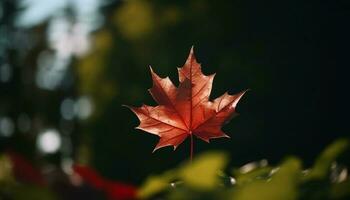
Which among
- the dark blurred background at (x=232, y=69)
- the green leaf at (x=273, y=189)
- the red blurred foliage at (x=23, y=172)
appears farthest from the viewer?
the dark blurred background at (x=232, y=69)

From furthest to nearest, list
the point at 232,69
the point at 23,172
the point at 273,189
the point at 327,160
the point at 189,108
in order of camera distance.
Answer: the point at 232,69
the point at 189,108
the point at 23,172
the point at 327,160
the point at 273,189

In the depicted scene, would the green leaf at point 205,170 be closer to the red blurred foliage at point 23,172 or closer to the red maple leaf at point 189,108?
the red blurred foliage at point 23,172

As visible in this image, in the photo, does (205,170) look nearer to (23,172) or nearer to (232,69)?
(23,172)

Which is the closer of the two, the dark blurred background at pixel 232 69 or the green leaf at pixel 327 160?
the green leaf at pixel 327 160

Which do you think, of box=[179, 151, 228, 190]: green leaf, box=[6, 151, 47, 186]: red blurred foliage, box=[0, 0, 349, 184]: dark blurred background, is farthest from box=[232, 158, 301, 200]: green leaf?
box=[0, 0, 349, 184]: dark blurred background

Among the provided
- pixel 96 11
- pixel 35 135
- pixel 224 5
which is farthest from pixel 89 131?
pixel 35 135

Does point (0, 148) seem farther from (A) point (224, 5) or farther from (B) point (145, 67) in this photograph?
(A) point (224, 5)

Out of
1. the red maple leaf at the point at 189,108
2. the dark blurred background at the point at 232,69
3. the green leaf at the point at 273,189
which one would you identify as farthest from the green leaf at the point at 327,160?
the dark blurred background at the point at 232,69

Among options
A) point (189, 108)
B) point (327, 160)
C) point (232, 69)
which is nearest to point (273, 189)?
point (327, 160)

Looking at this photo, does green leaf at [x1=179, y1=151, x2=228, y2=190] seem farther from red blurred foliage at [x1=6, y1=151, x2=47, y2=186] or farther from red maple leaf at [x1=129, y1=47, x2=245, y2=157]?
red maple leaf at [x1=129, y1=47, x2=245, y2=157]
